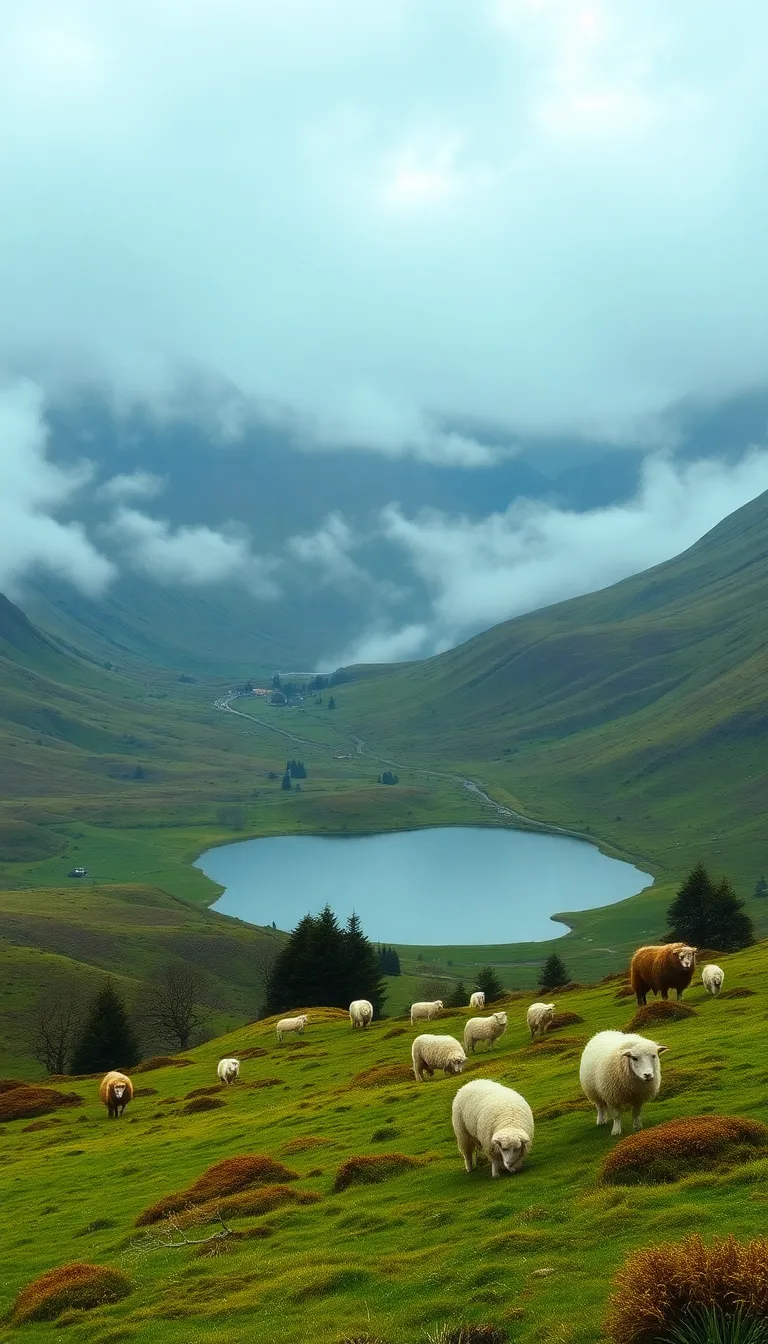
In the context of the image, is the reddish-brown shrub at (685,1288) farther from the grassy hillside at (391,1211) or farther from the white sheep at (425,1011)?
the white sheep at (425,1011)

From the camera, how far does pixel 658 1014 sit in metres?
38.1

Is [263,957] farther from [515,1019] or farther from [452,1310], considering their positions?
[452,1310]

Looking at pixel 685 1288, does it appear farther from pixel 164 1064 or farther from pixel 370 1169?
pixel 164 1064

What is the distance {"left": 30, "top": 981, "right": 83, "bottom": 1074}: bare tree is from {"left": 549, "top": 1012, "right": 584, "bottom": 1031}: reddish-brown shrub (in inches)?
2773

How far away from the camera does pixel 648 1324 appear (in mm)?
Result: 11289

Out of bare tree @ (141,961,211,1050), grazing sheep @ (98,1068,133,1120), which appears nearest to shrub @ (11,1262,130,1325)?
Answer: grazing sheep @ (98,1068,133,1120)

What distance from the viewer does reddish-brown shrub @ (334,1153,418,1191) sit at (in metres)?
24.9

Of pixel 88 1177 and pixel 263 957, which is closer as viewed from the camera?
pixel 88 1177

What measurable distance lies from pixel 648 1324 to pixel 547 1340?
250 cm

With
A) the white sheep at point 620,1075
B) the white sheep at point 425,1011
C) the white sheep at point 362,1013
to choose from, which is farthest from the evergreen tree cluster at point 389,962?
the white sheep at point 620,1075

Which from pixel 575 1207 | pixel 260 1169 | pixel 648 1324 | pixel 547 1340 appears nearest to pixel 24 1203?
pixel 260 1169

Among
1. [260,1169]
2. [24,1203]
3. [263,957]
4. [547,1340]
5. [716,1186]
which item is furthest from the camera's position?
[263,957]

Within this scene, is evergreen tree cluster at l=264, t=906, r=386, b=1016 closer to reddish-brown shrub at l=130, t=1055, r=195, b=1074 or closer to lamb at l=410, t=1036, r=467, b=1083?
reddish-brown shrub at l=130, t=1055, r=195, b=1074

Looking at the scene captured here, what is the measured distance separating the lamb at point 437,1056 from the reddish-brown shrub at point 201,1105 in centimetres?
1343
